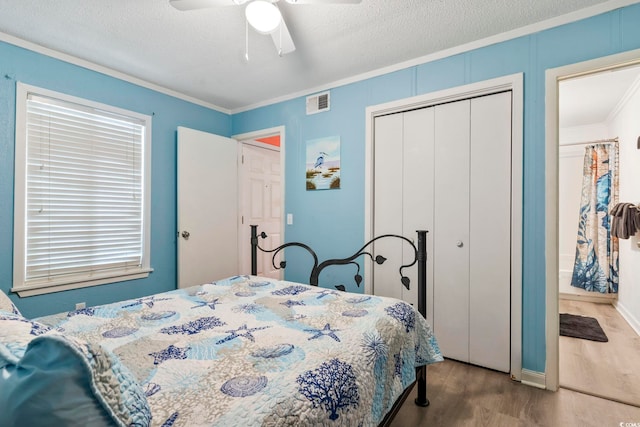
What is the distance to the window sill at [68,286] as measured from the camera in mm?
2402

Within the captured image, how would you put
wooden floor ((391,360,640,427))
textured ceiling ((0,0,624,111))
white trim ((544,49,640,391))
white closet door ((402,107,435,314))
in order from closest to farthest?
wooden floor ((391,360,640,427)) → textured ceiling ((0,0,624,111)) → white trim ((544,49,640,391)) → white closet door ((402,107,435,314))

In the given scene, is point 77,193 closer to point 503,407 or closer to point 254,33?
point 254,33

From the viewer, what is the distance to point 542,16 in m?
2.10

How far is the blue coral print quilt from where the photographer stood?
0.83 metres

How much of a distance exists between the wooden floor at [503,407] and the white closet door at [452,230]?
0.39 m

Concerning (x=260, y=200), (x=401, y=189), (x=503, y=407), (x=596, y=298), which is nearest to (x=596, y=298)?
(x=596, y=298)

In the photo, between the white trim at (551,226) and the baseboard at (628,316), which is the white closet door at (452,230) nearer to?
the white trim at (551,226)

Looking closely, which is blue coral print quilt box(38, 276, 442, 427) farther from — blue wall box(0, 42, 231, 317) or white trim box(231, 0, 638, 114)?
white trim box(231, 0, 638, 114)

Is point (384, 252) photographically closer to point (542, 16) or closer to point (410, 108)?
point (410, 108)

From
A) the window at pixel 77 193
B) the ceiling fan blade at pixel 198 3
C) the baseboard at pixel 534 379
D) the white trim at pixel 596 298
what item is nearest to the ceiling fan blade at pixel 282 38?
the ceiling fan blade at pixel 198 3

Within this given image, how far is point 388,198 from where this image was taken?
9.45 feet

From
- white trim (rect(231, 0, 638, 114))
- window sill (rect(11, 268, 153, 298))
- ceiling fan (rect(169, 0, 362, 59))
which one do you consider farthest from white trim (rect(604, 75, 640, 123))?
window sill (rect(11, 268, 153, 298))

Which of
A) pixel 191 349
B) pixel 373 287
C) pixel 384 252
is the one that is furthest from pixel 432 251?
pixel 191 349

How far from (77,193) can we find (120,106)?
0.91 m
